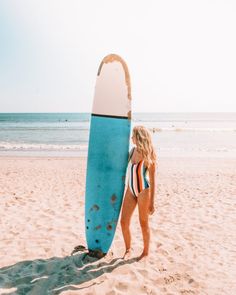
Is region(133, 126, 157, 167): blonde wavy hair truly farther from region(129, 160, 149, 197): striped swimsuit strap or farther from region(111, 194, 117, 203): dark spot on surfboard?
region(111, 194, 117, 203): dark spot on surfboard

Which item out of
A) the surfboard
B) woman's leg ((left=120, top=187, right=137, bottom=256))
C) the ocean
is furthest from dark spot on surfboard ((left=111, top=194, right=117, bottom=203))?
the ocean

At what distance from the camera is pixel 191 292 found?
3.00 meters

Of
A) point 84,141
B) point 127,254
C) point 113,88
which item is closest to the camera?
point 127,254

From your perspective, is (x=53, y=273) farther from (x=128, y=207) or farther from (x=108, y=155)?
(x=108, y=155)

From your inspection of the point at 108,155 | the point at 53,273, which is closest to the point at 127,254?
the point at 53,273

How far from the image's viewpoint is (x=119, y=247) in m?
3.99

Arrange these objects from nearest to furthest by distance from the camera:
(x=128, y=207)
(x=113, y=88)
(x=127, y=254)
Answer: (x=128, y=207) → (x=127, y=254) → (x=113, y=88)

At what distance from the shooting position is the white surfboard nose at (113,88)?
147 inches

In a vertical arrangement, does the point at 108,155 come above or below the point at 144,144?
below

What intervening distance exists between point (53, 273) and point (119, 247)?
1.01m

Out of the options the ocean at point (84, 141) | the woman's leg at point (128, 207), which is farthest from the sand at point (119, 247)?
the ocean at point (84, 141)

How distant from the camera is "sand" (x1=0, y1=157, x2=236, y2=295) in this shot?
10.1ft

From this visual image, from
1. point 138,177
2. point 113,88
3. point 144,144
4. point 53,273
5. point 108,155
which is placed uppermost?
point 113,88

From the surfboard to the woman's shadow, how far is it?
0.27m
